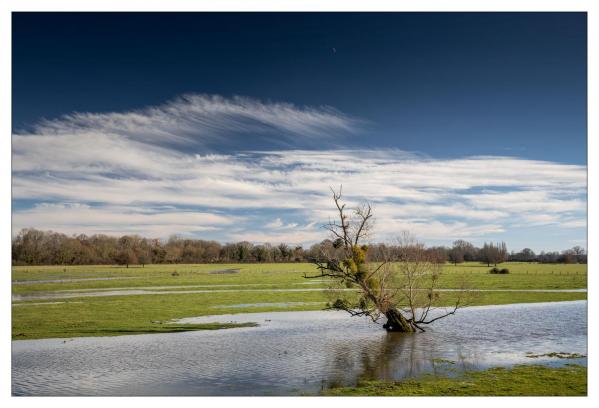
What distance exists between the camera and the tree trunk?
3241cm

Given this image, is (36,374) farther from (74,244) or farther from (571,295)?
(74,244)

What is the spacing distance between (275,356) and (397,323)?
10.9 meters

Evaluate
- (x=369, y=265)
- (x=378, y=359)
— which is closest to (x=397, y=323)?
(x=369, y=265)

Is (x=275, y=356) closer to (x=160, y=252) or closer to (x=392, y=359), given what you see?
(x=392, y=359)

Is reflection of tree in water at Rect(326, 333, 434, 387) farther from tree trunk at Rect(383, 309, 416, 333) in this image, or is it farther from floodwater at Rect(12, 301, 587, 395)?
tree trunk at Rect(383, 309, 416, 333)

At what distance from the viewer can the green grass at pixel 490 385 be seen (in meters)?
18.4

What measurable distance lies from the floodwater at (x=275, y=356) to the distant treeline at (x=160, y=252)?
204 feet

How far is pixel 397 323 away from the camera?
3259 cm

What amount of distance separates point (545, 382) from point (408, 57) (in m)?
28.9

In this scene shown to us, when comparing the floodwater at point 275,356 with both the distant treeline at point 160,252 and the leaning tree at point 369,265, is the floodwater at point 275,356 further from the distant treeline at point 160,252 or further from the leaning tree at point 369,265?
the distant treeline at point 160,252
